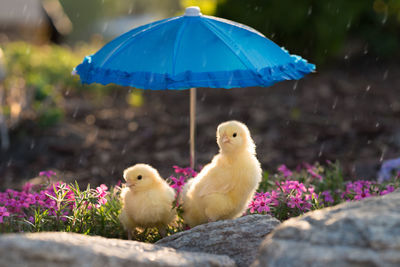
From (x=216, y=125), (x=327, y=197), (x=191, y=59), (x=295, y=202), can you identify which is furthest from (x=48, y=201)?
(x=216, y=125)

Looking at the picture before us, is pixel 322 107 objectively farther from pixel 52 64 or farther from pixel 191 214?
pixel 52 64

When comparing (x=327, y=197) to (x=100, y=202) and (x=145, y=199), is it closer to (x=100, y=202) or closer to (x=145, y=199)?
(x=145, y=199)

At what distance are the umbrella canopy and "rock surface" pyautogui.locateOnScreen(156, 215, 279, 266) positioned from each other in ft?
3.05

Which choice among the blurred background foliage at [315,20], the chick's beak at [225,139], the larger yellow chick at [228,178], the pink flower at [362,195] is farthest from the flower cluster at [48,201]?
the blurred background foliage at [315,20]

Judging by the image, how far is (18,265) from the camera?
221 centimetres

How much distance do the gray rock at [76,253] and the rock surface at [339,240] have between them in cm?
47

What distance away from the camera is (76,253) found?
2.29 m

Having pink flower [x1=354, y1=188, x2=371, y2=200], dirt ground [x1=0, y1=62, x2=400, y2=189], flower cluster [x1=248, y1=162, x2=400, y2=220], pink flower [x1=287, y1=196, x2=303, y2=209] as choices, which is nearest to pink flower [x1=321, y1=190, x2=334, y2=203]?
flower cluster [x1=248, y1=162, x2=400, y2=220]

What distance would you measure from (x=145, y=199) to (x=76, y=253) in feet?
4.64

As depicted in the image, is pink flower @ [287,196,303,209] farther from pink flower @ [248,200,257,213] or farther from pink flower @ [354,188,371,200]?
pink flower @ [354,188,371,200]

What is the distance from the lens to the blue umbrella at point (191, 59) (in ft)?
11.4

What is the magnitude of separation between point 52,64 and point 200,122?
14.0 ft

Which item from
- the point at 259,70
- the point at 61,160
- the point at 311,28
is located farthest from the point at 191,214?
the point at 311,28

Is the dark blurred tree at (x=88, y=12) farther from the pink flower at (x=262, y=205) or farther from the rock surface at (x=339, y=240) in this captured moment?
the rock surface at (x=339, y=240)
